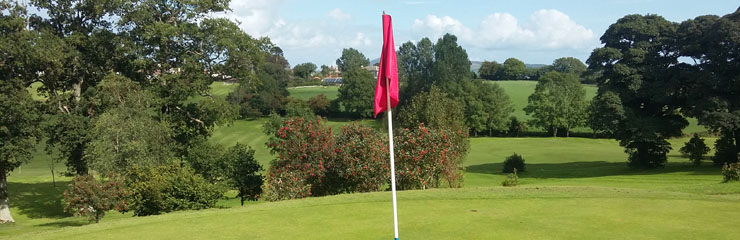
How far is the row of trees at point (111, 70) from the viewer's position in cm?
2783

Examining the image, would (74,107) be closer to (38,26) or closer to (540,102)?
(38,26)

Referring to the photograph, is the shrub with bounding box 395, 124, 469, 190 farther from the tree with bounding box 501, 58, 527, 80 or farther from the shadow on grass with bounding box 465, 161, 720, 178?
the tree with bounding box 501, 58, 527, 80

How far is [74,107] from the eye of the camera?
3108cm

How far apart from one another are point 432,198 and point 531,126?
233 feet

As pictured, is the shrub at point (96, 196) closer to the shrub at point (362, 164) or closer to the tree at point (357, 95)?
the shrub at point (362, 164)

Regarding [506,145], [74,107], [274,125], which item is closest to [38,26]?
[74,107]

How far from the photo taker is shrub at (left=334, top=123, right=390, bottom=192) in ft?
68.9

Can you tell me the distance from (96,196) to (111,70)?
12.8 metres

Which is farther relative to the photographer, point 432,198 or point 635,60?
point 635,60

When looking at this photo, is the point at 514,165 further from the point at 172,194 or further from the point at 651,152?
the point at 172,194

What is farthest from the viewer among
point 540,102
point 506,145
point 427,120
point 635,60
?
point 540,102

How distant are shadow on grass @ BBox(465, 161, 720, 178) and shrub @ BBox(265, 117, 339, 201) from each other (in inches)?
889

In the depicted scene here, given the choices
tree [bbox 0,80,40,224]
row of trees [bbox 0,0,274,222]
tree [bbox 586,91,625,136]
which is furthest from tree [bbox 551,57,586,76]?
tree [bbox 0,80,40,224]

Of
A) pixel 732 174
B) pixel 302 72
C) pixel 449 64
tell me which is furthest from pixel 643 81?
pixel 302 72
